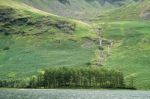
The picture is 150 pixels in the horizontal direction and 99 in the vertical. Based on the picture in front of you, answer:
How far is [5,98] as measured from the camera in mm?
158125

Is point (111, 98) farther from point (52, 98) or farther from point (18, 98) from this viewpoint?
point (18, 98)

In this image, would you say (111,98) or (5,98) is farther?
(111,98)

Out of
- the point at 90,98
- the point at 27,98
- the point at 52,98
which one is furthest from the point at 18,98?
the point at 90,98

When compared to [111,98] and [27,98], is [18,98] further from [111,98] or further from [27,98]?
[111,98]

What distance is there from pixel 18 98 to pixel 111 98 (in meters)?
39.8

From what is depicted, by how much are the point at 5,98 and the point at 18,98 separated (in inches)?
206

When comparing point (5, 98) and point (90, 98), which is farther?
point (90, 98)

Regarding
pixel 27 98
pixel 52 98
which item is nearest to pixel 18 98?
pixel 27 98

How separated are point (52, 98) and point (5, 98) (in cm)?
1925

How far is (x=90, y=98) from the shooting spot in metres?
172

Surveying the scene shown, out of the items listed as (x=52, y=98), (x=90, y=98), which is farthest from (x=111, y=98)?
(x=52, y=98)

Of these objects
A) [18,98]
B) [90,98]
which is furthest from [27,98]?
[90,98]

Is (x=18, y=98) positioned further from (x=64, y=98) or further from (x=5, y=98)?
(x=64, y=98)

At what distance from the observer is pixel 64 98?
16938 cm
